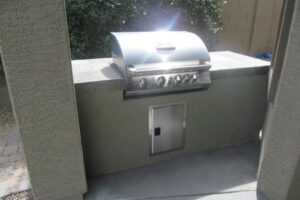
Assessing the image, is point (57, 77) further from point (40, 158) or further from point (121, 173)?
point (121, 173)

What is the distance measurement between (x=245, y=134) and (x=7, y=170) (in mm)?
2704

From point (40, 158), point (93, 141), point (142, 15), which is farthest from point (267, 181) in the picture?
point (142, 15)

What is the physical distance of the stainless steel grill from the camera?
1940 mm

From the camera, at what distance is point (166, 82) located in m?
2.07

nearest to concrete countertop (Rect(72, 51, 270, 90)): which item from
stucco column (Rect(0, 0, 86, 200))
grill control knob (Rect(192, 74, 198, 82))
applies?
grill control knob (Rect(192, 74, 198, 82))

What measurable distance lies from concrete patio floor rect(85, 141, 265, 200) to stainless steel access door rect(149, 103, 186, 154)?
0.20 metres

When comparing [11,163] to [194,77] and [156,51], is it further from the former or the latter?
[194,77]

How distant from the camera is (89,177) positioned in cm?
227

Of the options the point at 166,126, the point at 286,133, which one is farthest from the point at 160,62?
the point at 286,133

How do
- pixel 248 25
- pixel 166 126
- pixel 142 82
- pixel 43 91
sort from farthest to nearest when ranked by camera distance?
pixel 248 25 < pixel 166 126 < pixel 142 82 < pixel 43 91

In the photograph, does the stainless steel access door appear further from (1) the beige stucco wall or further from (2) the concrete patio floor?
(1) the beige stucco wall

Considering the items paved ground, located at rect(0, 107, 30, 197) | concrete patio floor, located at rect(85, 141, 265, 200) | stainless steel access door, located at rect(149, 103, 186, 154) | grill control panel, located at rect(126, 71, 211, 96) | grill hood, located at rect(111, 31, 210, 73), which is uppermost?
grill hood, located at rect(111, 31, 210, 73)

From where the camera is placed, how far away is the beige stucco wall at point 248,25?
588 centimetres

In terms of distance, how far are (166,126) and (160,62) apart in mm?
686
